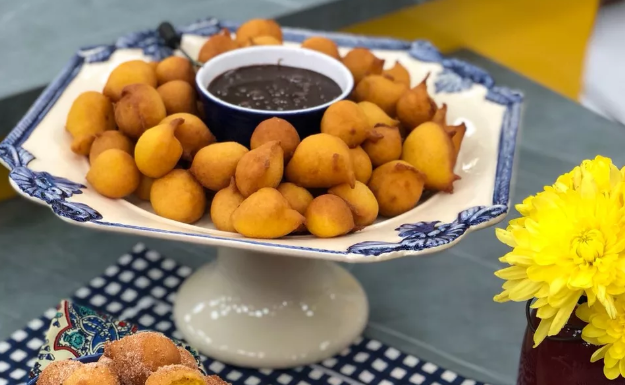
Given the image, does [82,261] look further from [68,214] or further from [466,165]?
[466,165]

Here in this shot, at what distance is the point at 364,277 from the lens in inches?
31.8

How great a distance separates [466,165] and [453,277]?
191 mm

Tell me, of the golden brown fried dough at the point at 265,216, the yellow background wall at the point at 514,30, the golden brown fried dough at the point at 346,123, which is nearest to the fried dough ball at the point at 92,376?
the golden brown fried dough at the point at 265,216

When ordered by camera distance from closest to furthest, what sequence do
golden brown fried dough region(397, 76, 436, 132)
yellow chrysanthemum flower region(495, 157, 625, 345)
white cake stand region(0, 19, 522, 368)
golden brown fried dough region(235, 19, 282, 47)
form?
1. yellow chrysanthemum flower region(495, 157, 625, 345)
2. white cake stand region(0, 19, 522, 368)
3. golden brown fried dough region(397, 76, 436, 132)
4. golden brown fried dough region(235, 19, 282, 47)

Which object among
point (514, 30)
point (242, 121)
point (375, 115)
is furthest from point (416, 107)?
point (514, 30)

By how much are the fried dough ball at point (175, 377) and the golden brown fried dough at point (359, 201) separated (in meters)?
0.17

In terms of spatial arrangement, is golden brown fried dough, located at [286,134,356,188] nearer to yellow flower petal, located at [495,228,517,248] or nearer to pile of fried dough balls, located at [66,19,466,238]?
pile of fried dough balls, located at [66,19,466,238]

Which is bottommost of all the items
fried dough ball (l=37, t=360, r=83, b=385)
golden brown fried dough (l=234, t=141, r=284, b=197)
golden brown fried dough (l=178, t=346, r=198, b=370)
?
golden brown fried dough (l=178, t=346, r=198, b=370)

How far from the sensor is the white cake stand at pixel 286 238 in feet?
1.80

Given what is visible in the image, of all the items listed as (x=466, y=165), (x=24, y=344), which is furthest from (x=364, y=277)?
(x=24, y=344)

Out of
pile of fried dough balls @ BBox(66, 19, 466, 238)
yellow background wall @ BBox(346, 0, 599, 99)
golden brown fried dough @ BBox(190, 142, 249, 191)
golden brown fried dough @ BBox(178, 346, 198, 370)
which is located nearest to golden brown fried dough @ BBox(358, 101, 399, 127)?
pile of fried dough balls @ BBox(66, 19, 466, 238)

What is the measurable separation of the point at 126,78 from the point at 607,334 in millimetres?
403

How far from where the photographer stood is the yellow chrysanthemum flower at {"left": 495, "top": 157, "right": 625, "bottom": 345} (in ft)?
1.46

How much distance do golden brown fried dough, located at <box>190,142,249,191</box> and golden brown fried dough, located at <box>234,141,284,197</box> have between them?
11 mm
